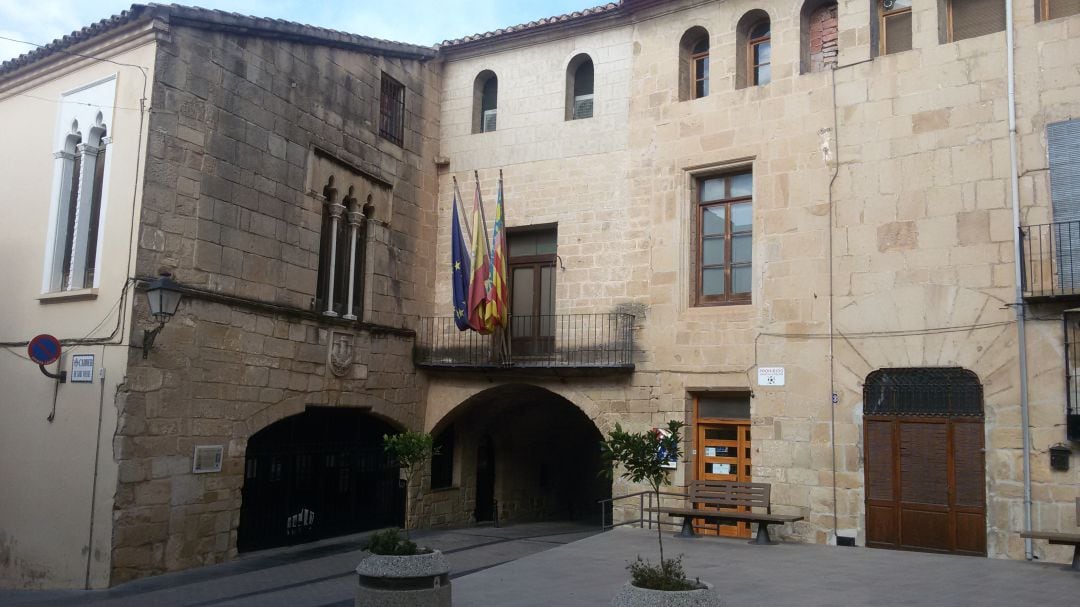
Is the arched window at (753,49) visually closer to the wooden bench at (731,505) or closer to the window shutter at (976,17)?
the window shutter at (976,17)

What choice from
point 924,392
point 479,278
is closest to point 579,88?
point 479,278

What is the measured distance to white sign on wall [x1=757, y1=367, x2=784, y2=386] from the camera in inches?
449

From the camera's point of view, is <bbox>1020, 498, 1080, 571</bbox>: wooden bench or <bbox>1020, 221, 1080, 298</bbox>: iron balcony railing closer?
<bbox>1020, 498, 1080, 571</bbox>: wooden bench

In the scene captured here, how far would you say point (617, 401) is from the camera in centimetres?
1263

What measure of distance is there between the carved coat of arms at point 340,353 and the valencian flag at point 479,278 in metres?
1.72

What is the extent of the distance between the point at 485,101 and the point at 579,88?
1.72m

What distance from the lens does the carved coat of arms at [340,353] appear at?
1224 centimetres

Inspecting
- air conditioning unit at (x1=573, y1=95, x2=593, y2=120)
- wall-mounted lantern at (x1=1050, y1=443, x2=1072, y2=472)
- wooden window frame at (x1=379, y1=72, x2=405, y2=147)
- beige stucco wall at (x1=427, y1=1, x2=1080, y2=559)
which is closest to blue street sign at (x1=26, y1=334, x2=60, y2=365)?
wooden window frame at (x1=379, y1=72, x2=405, y2=147)

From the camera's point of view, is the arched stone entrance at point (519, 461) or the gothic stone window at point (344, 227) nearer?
the gothic stone window at point (344, 227)

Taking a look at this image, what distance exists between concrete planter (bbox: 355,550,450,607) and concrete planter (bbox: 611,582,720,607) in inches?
64.2

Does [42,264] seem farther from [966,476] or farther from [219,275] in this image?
[966,476]

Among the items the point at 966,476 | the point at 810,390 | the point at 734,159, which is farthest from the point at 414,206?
the point at 966,476

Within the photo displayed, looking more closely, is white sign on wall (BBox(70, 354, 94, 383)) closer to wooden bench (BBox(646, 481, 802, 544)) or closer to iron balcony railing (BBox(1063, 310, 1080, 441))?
wooden bench (BBox(646, 481, 802, 544))

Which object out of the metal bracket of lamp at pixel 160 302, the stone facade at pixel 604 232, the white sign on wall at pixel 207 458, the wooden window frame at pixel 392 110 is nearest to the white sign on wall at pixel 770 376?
the stone facade at pixel 604 232
